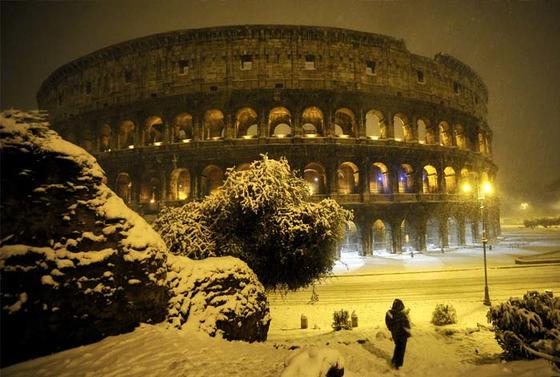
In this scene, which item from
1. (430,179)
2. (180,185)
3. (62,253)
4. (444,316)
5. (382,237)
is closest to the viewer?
(62,253)

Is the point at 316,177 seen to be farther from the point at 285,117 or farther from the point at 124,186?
the point at 124,186

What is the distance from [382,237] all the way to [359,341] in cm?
1925

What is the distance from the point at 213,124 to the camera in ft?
83.1

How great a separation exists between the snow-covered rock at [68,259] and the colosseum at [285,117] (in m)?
16.7

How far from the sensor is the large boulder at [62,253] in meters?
3.53

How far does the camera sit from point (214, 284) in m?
5.92

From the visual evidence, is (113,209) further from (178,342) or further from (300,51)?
(300,51)

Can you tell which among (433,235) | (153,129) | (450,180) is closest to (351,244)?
(433,235)

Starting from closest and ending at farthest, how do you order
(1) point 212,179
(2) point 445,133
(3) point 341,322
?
1. (3) point 341,322
2. (1) point 212,179
3. (2) point 445,133

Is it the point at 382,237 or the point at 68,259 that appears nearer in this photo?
the point at 68,259

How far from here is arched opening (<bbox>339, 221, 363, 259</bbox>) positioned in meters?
22.2

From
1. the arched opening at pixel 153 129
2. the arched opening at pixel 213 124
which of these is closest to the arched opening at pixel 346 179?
the arched opening at pixel 213 124

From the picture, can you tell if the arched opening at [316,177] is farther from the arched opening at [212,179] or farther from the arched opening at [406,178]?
the arched opening at [212,179]

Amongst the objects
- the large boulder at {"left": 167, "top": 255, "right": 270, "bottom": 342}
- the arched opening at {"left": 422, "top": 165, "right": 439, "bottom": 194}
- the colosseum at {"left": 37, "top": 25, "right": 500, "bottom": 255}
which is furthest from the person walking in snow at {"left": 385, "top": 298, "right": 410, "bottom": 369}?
the arched opening at {"left": 422, "top": 165, "right": 439, "bottom": 194}
